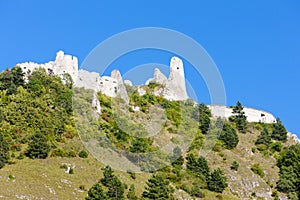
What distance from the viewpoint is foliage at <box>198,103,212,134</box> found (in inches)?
4188

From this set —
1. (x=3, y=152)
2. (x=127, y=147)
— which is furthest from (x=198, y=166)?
(x=3, y=152)

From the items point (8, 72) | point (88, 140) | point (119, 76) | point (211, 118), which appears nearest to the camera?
point (88, 140)

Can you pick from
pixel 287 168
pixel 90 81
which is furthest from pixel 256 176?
pixel 90 81

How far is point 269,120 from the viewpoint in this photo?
5084 inches

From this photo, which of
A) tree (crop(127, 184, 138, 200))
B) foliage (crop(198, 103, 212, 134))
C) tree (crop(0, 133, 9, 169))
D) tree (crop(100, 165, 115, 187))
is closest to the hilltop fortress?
foliage (crop(198, 103, 212, 134))

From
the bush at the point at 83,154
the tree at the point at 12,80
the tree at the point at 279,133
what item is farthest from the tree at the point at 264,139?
the tree at the point at 12,80

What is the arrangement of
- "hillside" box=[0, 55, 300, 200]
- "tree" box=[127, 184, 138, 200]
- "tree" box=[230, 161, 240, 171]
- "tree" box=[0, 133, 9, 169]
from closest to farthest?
1. "tree" box=[127, 184, 138, 200]
2. "hillside" box=[0, 55, 300, 200]
3. "tree" box=[0, 133, 9, 169]
4. "tree" box=[230, 161, 240, 171]

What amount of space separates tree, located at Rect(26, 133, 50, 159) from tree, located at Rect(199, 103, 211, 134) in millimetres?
35964

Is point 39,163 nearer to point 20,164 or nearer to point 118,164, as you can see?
point 20,164

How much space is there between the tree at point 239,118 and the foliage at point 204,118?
5723mm

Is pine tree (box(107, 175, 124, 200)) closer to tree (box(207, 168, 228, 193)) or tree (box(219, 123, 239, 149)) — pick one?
tree (box(207, 168, 228, 193))

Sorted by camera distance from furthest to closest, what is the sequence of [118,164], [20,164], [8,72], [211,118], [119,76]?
[119,76], [211,118], [8,72], [118,164], [20,164]

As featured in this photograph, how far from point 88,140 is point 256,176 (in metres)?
22.7

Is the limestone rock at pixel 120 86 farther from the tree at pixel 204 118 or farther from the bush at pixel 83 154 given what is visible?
the bush at pixel 83 154
